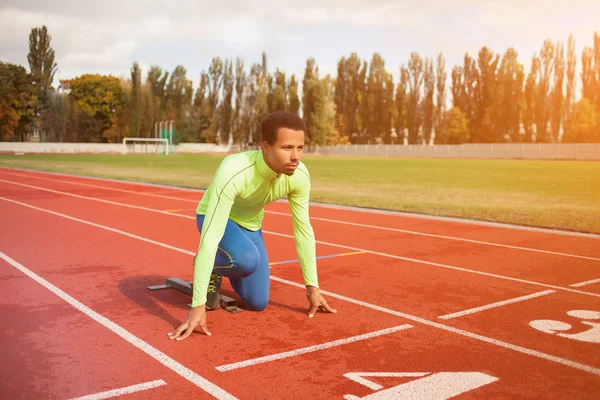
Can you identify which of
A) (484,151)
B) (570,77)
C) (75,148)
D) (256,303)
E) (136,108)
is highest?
(570,77)

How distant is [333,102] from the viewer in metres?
79.5

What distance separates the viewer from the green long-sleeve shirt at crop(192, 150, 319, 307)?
412cm

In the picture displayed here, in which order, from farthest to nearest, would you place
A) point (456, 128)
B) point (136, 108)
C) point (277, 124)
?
1. point (136, 108)
2. point (456, 128)
3. point (277, 124)

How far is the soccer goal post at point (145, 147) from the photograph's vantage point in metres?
71.0

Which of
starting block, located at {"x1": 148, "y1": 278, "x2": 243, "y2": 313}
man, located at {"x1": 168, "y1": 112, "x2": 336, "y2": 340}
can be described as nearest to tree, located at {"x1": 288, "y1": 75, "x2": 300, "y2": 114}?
starting block, located at {"x1": 148, "y1": 278, "x2": 243, "y2": 313}

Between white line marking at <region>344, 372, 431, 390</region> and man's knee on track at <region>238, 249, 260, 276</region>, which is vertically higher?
man's knee on track at <region>238, 249, 260, 276</region>

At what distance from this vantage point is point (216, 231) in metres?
4.18

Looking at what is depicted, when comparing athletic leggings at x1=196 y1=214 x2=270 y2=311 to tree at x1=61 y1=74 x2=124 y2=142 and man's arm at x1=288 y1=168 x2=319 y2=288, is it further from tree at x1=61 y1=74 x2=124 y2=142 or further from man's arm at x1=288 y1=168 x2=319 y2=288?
tree at x1=61 y1=74 x2=124 y2=142

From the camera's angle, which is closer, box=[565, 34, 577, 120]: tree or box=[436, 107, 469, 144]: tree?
box=[565, 34, 577, 120]: tree

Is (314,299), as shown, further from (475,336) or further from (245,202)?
(475,336)

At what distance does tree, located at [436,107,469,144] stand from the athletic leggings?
64625 millimetres

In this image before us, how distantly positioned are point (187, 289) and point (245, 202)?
1.38 metres

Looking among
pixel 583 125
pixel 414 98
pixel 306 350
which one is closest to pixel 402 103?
pixel 414 98

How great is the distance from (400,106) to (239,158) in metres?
71.3
